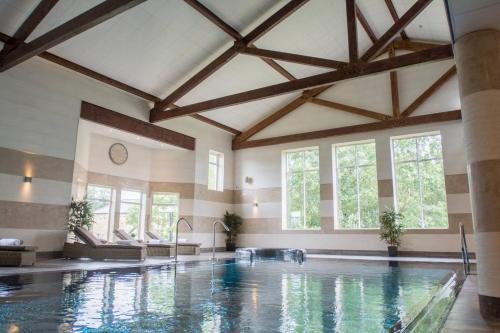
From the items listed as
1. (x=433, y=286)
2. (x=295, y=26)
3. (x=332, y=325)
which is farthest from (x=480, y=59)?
(x=295, y=26)

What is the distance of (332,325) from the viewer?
271 cm

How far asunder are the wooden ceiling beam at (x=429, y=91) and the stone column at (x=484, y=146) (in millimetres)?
8670

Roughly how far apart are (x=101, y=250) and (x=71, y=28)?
487 centimetres

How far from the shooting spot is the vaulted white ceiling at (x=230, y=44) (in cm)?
830

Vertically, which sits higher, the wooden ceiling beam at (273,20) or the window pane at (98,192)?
the wooden ceiling beam at (273,20)

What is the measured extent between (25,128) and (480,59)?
8.97 m

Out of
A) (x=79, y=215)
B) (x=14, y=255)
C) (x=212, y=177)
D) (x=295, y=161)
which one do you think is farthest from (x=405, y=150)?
(x=14, y=255)

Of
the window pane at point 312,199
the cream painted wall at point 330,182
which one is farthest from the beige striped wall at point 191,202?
the window pane at point 312,199

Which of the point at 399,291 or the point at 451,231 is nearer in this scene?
the point at 399,291

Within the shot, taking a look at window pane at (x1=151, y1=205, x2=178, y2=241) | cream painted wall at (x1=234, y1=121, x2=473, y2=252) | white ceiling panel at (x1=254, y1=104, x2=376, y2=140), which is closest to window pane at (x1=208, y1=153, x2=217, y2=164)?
cream painted wall at (x1=234, y1=121, x2=473, y2=252)

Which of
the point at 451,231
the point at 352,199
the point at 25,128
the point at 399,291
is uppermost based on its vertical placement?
the point at 25,128

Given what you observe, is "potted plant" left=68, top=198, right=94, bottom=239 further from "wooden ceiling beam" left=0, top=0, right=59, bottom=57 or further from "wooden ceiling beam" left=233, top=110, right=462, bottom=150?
"wooden ceiling beam" left=233, top=110, right=462, bottom=150

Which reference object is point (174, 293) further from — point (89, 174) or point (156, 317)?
point (89, 174)

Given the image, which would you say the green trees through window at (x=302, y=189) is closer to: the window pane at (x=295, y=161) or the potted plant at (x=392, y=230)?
the window pane at (x=295, y=161)
